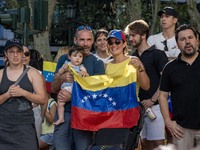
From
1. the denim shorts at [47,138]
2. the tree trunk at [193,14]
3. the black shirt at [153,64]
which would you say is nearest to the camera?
the black shirt at [153,64]

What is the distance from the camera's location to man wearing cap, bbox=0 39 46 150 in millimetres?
8016

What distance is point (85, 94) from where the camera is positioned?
8.12 metres

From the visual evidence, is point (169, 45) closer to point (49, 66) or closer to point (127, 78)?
point (127, 78)

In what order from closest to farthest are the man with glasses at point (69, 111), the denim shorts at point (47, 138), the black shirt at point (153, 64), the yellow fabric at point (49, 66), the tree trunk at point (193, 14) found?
1. the man with glasses at point (69, 111)
2. the black shirt at point (153, 64)
3. the denim shorts at point (47, 138)
4. the yellow fabric at point (49, 66)
5. the tree trunk at point (193, 14)

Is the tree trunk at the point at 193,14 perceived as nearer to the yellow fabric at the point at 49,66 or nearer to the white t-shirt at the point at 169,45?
the yellow fabric at the point at 49,66

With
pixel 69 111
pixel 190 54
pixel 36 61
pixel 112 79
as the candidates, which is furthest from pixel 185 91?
pixel 36 61

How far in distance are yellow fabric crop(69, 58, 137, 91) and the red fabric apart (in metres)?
0.32

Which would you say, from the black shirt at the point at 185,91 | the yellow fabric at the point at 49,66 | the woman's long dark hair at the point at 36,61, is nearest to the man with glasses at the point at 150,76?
the black shirt at the point at 185,91

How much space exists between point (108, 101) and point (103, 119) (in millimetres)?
228

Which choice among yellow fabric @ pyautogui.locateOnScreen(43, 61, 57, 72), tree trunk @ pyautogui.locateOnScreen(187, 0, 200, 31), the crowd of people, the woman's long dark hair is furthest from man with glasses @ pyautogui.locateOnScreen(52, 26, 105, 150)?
tree trunk @ pyautogui.locateOnScreen(187, 0, 200, 31)

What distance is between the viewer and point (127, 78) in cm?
805

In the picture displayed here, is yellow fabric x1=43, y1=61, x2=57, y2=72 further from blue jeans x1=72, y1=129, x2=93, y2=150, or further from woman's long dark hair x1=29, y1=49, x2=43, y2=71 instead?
blue jeans x1=72, y1=129, x2=93, y2=150

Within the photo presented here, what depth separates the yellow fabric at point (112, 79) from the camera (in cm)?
805

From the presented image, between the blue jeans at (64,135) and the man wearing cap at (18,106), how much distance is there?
30cm
